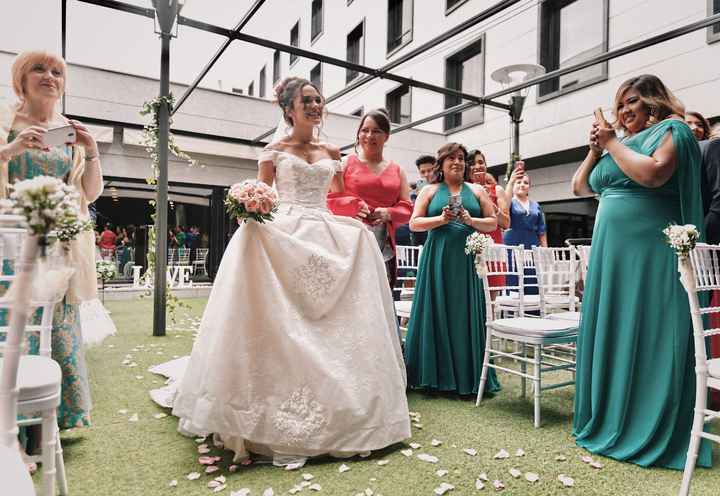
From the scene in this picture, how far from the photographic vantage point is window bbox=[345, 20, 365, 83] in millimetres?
→ 13688

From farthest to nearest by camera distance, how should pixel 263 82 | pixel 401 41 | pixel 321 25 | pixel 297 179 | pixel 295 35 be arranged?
A: 1. pixel 263 82
2. pixel 295 35
3. pixel 321 25
4. pixel 401 41
5. pixel 297 179

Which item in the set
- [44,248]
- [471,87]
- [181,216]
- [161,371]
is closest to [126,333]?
[161,371]

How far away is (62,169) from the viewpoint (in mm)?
2311

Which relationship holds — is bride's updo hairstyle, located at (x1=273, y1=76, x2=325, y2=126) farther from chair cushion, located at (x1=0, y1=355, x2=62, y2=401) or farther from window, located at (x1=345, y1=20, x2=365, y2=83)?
window, located at (x1=345, y1=20, x2=365, y2=83)

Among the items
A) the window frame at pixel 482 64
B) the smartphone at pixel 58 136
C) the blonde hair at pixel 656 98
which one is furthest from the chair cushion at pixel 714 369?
the window frame at pixel 482 64

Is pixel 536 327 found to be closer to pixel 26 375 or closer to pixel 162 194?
pixel 26 375

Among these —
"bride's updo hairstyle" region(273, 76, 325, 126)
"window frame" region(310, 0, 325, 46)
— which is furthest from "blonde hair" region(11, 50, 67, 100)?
"window frame" region(310, 0, 325, 46)

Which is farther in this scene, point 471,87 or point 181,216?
point 181,216

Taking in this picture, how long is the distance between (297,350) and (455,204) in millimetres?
1694

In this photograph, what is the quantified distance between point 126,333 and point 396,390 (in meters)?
4.12

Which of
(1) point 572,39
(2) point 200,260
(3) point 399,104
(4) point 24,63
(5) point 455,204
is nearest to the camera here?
(4) point 24,63

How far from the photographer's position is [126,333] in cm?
541

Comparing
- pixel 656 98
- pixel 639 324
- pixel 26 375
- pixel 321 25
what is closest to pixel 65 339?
pixel 26 375

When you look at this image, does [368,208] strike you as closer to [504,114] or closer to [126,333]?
[126,333]
